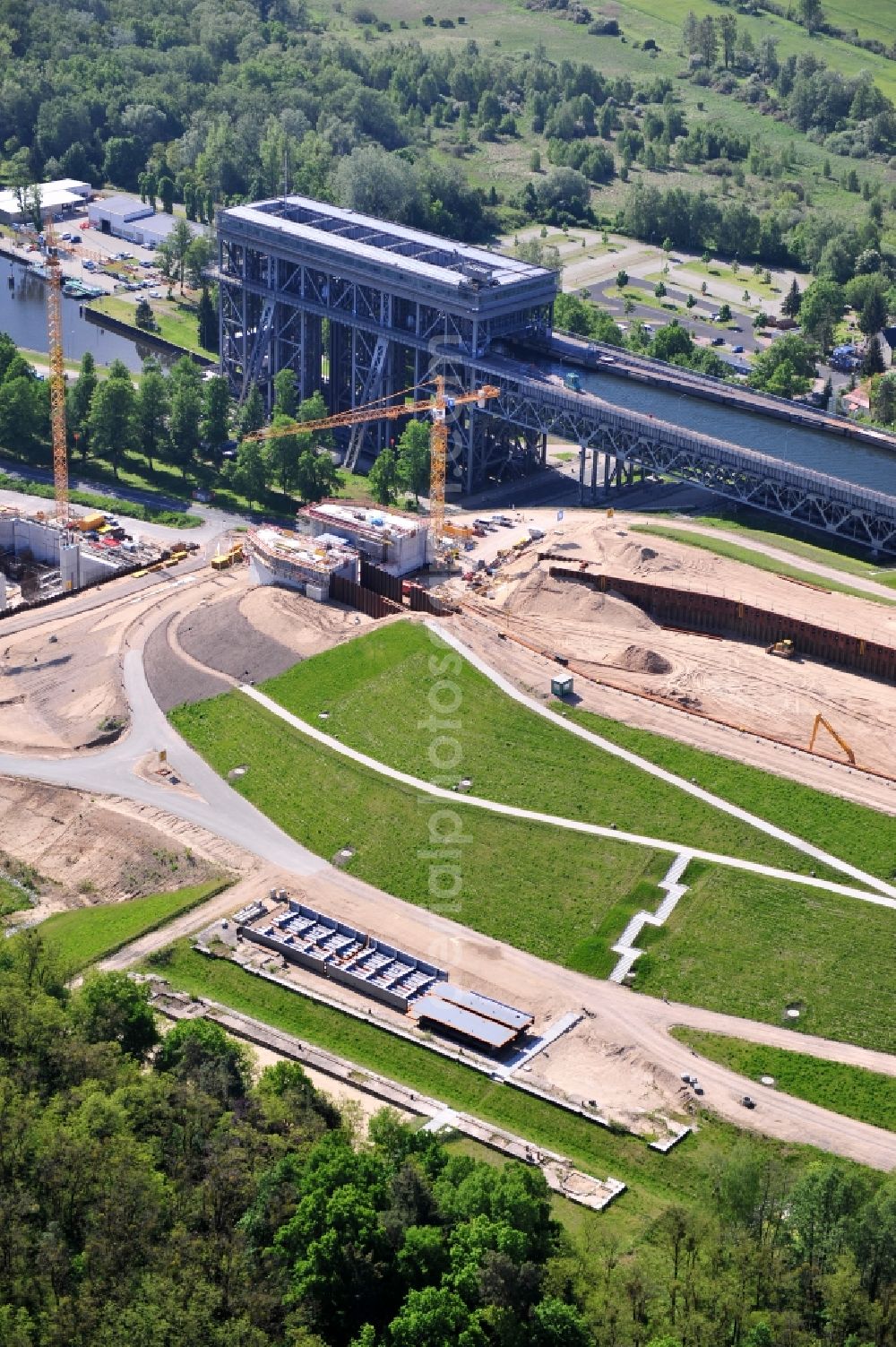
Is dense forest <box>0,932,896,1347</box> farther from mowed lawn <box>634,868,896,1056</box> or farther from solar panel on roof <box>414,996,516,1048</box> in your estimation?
mowed lawn <box>634,868,896,1056</box>

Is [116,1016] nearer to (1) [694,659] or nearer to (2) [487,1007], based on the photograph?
(2) [487,1007]

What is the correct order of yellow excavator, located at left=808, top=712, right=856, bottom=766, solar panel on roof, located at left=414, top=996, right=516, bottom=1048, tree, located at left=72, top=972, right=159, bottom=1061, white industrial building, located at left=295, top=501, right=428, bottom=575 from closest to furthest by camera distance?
tree, located at left=72, top=972, right=159, bottom=1061 < solar panel on roof, located at left=414, top=996, right=516, bottom=1048 < yellow excavator, located at left=808, top=712, right=856, bottom=766 < white industrial building, located at left=295, top=501, right=428, bottom=575

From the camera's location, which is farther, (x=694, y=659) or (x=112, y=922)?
(x=694, y=659)

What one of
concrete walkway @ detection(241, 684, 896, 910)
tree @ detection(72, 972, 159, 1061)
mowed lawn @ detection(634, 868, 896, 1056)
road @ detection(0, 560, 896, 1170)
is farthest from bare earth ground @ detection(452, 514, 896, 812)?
tree @ detection(72, 972, 159, 1061)

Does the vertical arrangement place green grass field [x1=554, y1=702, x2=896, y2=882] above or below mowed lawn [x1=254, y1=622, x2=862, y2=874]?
above

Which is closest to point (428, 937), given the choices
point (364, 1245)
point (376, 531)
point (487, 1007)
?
point (487, 1007)

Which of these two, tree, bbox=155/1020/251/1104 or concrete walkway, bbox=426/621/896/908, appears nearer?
tree, bbox=155/1020/251/1104
